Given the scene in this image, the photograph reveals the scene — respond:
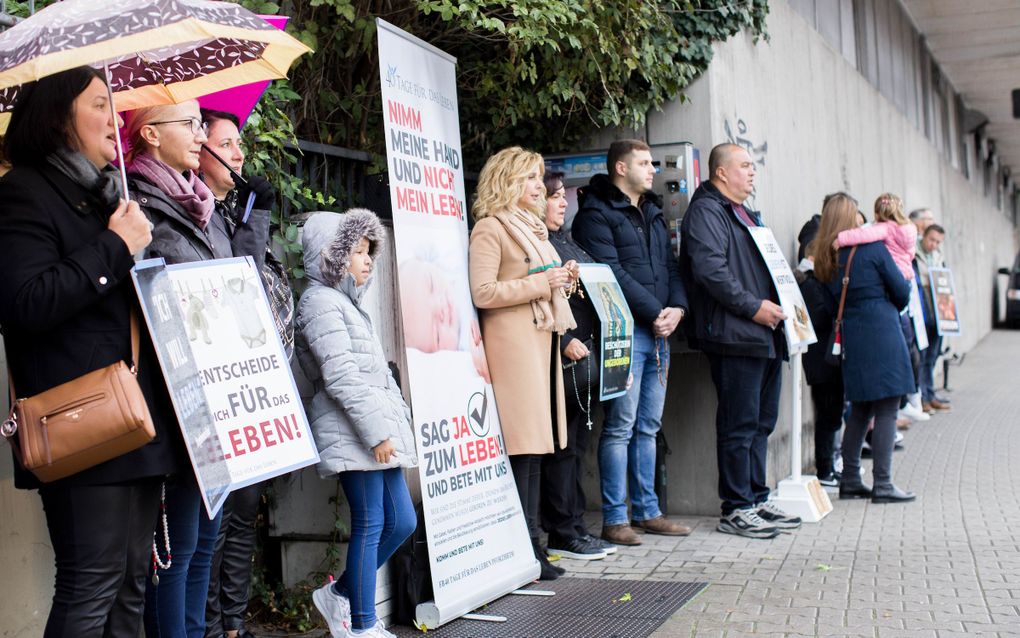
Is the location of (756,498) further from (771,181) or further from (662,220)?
(771,181)

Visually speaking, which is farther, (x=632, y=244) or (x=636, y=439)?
(x=636, y=439)

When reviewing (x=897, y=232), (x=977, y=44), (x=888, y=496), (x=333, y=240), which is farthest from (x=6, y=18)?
(x=977, y=44)

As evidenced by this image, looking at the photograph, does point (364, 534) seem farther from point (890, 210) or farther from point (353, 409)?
point (890, 210)

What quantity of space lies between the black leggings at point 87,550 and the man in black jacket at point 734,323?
169 inches

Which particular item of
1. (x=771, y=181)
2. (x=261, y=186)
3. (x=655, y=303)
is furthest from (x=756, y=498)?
(x=261, y=186)

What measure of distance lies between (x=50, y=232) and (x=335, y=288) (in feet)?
5.23

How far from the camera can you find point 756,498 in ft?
23.1

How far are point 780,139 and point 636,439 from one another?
11.5 feet

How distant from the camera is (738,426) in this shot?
6895 millimetres

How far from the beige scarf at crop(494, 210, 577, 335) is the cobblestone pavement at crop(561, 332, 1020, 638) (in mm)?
1323

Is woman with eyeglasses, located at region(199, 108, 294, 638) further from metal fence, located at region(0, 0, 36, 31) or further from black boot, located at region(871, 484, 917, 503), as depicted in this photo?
black boot, located at region(871, 484, 917, 503)

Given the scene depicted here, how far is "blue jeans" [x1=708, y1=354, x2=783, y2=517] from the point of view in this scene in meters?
6.88

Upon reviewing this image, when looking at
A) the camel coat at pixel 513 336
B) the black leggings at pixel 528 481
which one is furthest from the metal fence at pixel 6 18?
the black leggings at pixel 528 481

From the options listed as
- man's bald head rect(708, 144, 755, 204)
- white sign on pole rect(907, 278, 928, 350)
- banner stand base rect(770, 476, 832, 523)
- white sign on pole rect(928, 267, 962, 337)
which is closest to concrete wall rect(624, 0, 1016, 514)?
banner stand base rect(770, 476, 832, 523)
